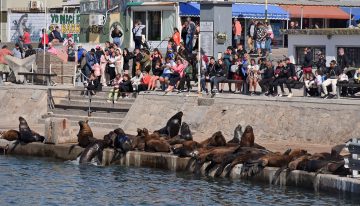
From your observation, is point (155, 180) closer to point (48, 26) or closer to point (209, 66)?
point (209, 66)

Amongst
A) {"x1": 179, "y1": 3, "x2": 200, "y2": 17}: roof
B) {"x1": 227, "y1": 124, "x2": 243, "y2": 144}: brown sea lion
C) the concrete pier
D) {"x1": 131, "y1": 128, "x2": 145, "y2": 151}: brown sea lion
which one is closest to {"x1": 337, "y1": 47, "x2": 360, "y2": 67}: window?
{"x1": 227, "y1": 124, "x2": 243, "y2": 144}: brown sea lion

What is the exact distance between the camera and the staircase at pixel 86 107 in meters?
43.4

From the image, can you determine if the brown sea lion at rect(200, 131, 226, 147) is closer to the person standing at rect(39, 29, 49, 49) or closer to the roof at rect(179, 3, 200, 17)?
the person standing at rect(39, 29, 49, 49)

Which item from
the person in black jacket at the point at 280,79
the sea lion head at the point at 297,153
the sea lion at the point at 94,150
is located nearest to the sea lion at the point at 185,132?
the sea lion at the point at 94,150

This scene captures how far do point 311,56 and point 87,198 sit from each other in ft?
44.7

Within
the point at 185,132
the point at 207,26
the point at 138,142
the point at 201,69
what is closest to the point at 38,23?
the point at 207,26

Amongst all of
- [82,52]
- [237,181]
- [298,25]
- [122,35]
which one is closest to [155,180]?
[237,181]

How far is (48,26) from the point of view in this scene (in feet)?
202

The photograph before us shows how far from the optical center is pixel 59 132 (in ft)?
129

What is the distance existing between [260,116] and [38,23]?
86.6 ft

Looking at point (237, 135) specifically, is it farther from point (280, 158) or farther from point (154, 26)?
point (154, 26)

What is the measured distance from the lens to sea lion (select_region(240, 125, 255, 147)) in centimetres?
3591

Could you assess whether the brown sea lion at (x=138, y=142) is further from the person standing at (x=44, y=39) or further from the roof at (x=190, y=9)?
the roof at (x=190, y=9)

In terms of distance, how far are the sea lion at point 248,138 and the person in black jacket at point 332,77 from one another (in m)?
3.24
